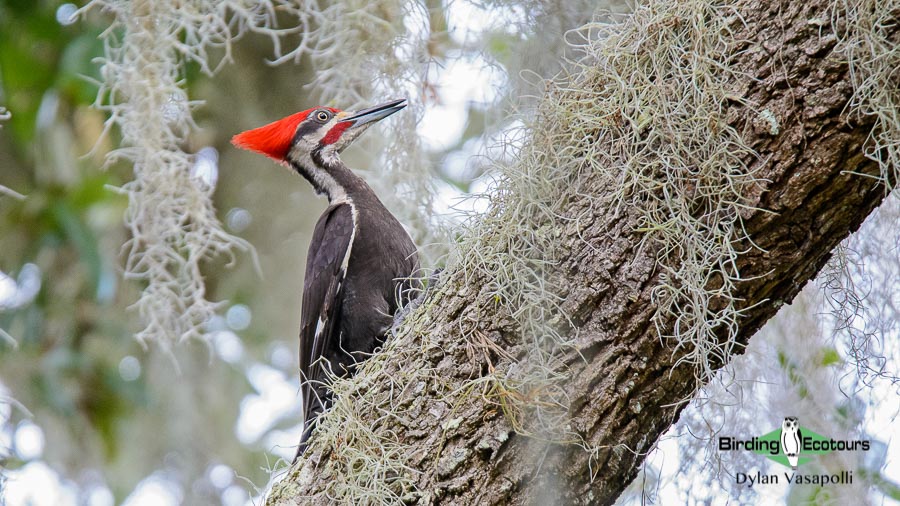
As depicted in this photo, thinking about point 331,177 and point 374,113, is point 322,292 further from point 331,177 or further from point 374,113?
point 374,113

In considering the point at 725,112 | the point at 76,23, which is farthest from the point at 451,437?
the point at 76,23

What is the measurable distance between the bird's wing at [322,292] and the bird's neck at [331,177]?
129 millimetres

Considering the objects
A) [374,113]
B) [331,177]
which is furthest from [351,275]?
[374,113]

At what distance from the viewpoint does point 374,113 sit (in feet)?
9.41

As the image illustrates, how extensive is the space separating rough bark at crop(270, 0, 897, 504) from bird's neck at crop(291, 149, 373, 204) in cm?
143

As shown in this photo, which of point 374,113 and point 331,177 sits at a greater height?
Result: point 374,113

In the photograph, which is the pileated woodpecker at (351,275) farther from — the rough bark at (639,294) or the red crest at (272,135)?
the rough bark at (639,294)

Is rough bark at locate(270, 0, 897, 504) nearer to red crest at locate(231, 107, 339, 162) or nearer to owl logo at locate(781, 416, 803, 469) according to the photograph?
owl logo at locate(781, 416, 803, 469)

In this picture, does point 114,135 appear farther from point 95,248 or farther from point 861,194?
point 861,194

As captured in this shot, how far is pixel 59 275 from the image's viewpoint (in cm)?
407

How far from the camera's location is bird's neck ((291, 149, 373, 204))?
3.02 meters

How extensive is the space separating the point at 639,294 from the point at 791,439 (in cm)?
128

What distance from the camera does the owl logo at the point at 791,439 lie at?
242cm

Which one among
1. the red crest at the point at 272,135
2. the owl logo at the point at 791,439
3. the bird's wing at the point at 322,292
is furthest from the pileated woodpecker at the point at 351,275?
the owl logo at the point at 791,439
